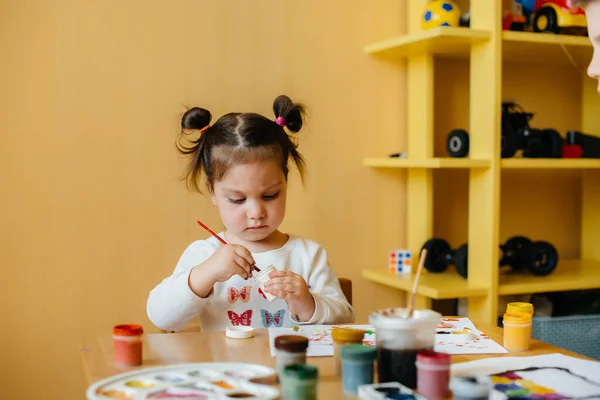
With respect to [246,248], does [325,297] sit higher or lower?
lower

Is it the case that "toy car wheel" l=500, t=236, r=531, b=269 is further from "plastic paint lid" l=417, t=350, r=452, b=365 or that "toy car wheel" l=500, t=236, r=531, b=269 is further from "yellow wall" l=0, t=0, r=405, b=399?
"plastic paint lid" l=417, t=350, r=452, b=365

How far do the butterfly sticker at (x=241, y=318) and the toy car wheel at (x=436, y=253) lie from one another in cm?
86

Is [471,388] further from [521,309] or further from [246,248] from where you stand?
[246,248]

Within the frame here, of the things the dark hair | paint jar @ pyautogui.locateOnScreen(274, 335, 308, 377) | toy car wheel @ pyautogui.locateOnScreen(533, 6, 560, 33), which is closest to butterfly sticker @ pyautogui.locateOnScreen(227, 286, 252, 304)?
the dark hair

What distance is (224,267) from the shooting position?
56.6 inches

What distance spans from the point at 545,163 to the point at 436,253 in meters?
0.43

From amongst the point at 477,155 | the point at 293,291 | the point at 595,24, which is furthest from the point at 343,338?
the point at 477,155

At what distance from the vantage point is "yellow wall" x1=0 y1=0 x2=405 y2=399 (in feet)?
6.41

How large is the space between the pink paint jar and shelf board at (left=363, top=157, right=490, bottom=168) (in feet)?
4.01

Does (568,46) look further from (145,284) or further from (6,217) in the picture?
(6,217)

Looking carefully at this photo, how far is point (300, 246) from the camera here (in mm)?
1741

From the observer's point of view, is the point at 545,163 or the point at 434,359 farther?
the point at 545,163

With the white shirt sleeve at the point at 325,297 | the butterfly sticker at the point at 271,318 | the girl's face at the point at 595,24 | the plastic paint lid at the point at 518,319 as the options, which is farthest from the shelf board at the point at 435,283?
the girl's face at the point at 595,24

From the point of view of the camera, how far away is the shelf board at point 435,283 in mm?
2084
